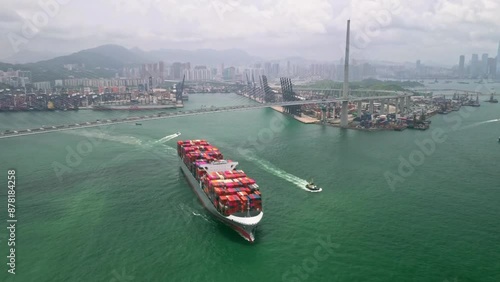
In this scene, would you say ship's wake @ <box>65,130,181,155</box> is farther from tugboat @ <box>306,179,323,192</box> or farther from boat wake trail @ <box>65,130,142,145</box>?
tugboat @ <box>306,179,323,192</box>

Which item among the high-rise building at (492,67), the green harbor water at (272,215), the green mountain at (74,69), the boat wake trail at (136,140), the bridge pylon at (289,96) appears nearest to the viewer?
the green harbor water at (272,215)

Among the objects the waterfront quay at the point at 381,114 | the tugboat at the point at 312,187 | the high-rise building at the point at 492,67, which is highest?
the high-rise building at the point at 492,67

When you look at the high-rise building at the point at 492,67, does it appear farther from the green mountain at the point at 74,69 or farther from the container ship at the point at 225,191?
the container ship at the point at 225,191

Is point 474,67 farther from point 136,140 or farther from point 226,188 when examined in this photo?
point 226,188

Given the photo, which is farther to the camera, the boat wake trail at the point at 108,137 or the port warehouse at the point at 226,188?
the boat wake trail at the point at 108,137

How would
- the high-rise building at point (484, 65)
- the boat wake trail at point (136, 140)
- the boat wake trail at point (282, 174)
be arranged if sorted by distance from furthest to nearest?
the high-rise building at point (484, 65)
the boat wake trail at point (136, 140)
the boat wake trail at point (282, 174)

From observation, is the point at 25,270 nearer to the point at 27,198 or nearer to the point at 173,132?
the point at 27,198

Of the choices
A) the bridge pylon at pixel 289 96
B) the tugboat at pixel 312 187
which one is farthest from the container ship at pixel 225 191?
the bridge pylon at pixel 289 96

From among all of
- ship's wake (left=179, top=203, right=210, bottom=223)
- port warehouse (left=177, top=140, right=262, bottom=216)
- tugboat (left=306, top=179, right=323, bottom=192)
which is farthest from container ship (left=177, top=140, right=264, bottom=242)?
tugboat (left=306, top=179, right=323, bottom=192)
